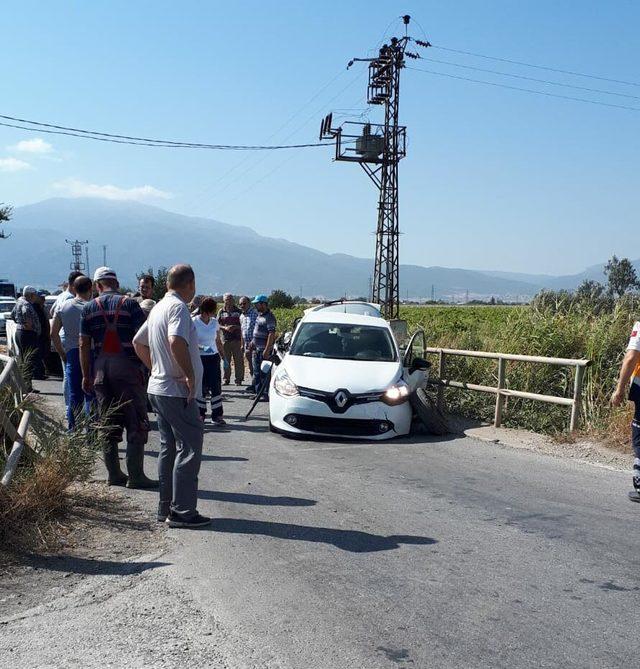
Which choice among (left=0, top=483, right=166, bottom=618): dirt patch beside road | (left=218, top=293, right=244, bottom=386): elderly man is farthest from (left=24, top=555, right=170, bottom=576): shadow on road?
(left=218, top=293, right=244, bottom=386): elderly man

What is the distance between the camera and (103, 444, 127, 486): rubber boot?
7.00m

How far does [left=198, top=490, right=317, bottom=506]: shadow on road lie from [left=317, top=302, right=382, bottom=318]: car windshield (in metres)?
6.47

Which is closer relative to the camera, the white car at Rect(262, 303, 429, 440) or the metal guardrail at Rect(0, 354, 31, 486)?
the metal guardrail at Rect(0, 354, 31, 486)

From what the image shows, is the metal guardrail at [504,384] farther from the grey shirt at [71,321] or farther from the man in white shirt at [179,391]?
the man in white shirt at [179,391]

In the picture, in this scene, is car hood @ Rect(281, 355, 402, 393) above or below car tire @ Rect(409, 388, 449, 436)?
above

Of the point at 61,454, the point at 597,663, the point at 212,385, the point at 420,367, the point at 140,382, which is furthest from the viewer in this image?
the point at 212,385

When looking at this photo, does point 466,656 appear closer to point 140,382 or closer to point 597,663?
point 597,663

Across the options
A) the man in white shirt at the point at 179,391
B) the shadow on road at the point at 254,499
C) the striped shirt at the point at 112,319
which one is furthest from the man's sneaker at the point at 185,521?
the striped shirt at the point at 112,319

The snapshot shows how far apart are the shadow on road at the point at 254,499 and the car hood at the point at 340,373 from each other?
3173mm

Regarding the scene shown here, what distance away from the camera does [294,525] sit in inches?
233

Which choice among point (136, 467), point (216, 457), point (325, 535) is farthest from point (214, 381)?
point (325, 535)

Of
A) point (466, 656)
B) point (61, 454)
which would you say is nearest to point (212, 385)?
point (61, 454)

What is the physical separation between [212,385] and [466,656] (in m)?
7.84

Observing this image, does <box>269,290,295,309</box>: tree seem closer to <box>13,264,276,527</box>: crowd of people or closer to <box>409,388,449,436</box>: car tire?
<box>409,388,449,436</box>: car tire
